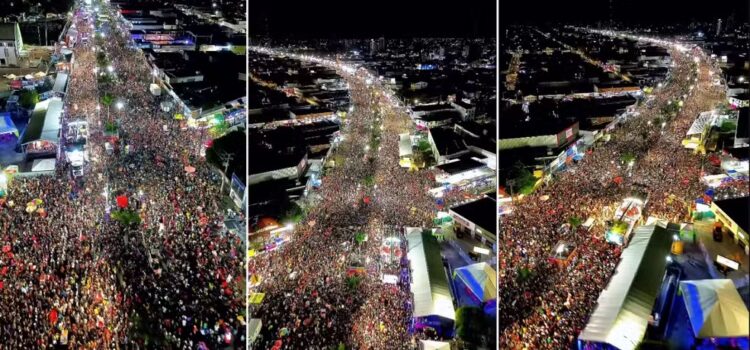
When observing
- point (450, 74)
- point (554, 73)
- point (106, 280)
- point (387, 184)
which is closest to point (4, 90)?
point (106, 280)

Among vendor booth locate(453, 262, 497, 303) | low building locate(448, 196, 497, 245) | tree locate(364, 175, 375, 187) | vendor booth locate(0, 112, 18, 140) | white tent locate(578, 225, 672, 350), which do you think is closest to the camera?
white tent locate(578, 225, 672, 350)

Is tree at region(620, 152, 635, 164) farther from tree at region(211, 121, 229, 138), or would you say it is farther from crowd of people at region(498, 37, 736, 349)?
tree at region(211, 121, 229, 138)

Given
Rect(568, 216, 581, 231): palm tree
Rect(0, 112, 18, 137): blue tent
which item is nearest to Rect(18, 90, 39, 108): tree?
Rect(0, 112, 18, 137): blue tent

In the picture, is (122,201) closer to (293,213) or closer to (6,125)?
(6,125)

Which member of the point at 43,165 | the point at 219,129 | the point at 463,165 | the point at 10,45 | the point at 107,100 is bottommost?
the point at 463,165

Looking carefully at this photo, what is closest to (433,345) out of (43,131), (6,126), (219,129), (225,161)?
(225,161)

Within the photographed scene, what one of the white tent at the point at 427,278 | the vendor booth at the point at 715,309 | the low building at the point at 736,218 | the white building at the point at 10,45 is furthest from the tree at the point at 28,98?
the low building at the point at 736,218

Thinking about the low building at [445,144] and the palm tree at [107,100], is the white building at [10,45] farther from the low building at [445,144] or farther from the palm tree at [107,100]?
the low building at [445,144]
